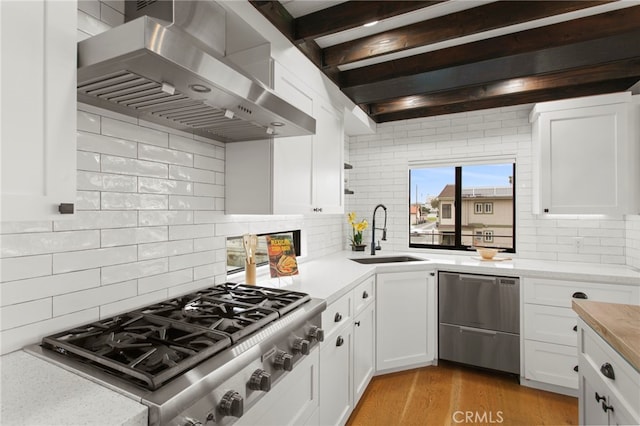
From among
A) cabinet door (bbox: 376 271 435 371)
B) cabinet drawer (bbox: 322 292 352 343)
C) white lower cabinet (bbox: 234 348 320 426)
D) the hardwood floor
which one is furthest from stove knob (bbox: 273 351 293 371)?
cabinet door (bbox: 376 271 435 371)

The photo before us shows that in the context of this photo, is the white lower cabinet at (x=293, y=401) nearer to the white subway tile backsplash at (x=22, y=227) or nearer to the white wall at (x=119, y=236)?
the white wall at (x=119, y=236)

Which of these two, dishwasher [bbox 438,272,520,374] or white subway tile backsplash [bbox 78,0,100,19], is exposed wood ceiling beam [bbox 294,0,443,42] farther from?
dishwasher [bbox 438,272,520,374]

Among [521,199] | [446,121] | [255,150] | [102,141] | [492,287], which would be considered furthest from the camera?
[446,121]

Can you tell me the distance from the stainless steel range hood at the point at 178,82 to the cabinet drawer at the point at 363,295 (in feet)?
4.04

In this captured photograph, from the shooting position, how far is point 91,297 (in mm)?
1278

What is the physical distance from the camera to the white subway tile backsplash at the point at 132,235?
1.33m

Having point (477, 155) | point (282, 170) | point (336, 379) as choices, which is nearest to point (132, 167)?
point (282, 170)

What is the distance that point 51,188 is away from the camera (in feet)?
2.80

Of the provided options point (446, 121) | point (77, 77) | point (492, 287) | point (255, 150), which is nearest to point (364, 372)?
point (492, 287)

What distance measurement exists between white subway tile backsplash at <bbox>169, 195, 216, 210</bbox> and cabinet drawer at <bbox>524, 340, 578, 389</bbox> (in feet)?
8.83

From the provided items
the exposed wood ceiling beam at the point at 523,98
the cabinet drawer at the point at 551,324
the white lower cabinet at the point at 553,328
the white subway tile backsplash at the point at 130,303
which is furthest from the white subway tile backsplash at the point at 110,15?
the cabinet drawer at the point at 551,324

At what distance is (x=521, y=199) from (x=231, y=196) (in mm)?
2873

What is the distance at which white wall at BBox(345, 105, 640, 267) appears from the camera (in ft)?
9.51

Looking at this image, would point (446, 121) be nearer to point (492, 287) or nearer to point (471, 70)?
point (471, 70)
